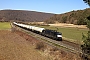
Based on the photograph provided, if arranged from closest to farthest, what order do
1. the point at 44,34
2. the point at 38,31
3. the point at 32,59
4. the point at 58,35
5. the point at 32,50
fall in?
the point at 32,59 < the point at 32,50 < the point at 58,35 < the point at 44,34 < the point at 38,31

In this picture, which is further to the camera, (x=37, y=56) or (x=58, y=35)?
(x=58, y=35)

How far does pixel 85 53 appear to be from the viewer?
30922 millimetres

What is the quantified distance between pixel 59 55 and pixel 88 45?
27.9 feet

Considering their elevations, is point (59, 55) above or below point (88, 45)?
below

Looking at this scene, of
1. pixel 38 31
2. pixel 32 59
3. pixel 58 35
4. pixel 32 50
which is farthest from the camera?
pixel 38 31

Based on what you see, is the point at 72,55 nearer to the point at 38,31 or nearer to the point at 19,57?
the point at 19,57

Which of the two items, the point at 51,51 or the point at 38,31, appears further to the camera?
the point at 38,31

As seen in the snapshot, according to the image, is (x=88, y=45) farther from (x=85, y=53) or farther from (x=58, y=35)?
(x=58, y=35)

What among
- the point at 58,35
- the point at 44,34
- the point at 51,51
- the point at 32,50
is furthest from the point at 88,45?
the point at 44,34

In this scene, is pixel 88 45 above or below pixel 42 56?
above

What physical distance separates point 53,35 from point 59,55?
19.7 meters

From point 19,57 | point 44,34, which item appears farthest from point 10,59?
point 44,34

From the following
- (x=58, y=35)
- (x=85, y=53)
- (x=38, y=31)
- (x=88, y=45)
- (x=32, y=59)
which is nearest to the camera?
(x=88, y=45)

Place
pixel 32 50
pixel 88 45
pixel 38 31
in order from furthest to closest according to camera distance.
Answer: pixel 38 31 < pixel 32 50 < pixel 88 45
